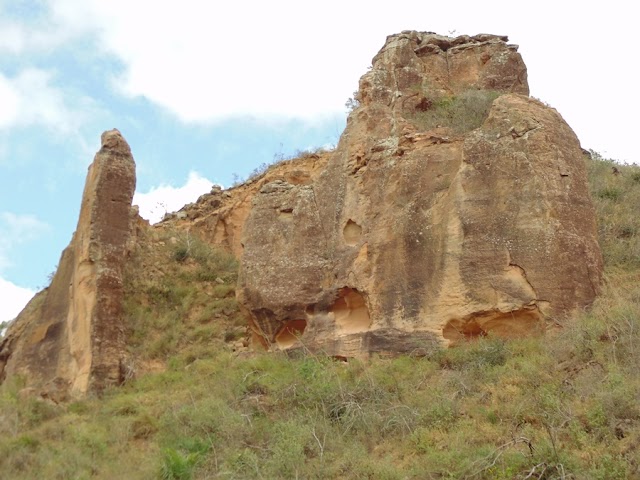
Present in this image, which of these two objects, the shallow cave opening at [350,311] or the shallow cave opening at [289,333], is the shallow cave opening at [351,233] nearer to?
the shallow cave opening at [350,311]

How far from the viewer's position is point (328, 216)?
651 inches

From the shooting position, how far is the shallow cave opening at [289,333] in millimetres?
15875

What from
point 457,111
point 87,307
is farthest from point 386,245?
point 87,307

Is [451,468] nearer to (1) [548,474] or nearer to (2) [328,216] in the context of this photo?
(1) [548,474]

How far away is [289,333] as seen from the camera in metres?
16.0

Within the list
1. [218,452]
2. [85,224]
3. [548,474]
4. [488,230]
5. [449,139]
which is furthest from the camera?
[85,224]

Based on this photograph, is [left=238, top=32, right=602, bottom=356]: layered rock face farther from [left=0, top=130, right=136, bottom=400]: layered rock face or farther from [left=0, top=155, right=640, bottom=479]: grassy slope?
[left=0, top=130, right=136, bottom=400]: layered rock face

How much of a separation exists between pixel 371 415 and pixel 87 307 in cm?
624

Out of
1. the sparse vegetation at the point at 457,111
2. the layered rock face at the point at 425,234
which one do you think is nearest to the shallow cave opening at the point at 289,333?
the layered rock face at the point at 425,234

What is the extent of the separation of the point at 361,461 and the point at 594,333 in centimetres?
391

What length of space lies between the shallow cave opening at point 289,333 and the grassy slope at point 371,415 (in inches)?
25.8

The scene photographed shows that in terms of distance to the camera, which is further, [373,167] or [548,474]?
[373,167]

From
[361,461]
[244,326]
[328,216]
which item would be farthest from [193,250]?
[361,461]

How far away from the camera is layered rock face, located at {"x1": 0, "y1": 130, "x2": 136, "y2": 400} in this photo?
15516 mm
